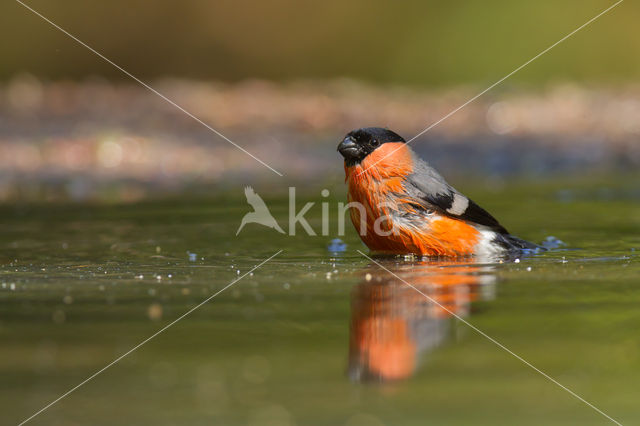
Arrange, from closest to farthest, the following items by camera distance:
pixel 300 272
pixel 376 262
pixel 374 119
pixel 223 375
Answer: pixel 223 375 → pixel 300 272 → pixel 376 262 → pixel 374 119

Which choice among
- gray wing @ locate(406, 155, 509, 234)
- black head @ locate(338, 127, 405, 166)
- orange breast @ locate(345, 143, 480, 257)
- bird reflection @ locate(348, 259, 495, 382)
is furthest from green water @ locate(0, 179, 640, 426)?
black head @ locate(338, 127, 405, 166)

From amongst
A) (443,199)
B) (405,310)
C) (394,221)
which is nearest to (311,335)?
(405,310)

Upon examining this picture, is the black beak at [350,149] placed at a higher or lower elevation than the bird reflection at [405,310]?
higher

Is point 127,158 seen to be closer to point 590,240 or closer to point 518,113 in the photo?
point 518,113

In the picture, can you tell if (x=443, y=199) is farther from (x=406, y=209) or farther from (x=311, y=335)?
(x=311, y=335)

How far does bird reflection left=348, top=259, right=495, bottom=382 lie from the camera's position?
11.2 feet

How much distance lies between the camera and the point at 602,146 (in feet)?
43.4

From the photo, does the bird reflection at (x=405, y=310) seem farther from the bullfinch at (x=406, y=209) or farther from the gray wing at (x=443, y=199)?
the gray wing at (x=443, y=199)

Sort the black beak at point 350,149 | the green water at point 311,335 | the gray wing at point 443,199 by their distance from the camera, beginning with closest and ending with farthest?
the green water at point 311,335 < the gray wing at point 443,199 < the black beak at point 350,149

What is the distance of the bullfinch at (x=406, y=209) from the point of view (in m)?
6.07

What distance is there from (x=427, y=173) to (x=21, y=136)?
828 cm

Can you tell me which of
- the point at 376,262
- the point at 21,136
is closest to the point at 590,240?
the point at 376,262

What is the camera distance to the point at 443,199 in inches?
247

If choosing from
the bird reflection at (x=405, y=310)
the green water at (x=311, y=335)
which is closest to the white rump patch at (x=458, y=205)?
the bird reflection at (x=405, y=310)
